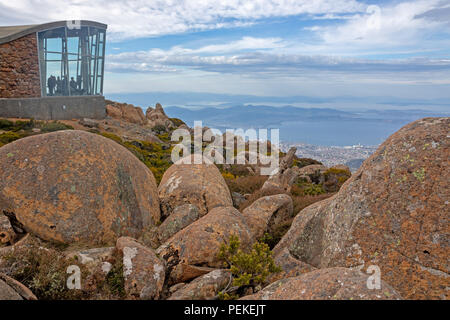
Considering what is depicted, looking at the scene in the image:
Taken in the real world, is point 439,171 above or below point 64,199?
above

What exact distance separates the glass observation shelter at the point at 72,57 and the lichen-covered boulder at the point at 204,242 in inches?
1317

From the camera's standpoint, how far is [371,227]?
5672mm

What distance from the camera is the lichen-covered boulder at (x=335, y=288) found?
3.84 m

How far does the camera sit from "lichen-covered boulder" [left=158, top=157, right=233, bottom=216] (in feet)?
33.4

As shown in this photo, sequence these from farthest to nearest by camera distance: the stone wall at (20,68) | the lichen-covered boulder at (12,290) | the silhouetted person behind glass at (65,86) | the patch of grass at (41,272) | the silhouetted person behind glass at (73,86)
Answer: the silhouetted person behind glass at (73,86), the silhouetted person behind glass at (65,86), the stone wall at (20,68), the patch of grass at (41,272), the lichen-covered boulder at (12,290)

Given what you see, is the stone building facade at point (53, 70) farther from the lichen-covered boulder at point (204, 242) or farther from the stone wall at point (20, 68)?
the lichen-covered boulder at point (204, 242)

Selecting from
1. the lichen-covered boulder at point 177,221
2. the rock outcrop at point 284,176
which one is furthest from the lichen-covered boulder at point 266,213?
the rock outcrop at point 284,176

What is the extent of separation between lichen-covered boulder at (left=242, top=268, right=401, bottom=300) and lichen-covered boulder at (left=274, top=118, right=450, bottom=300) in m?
1.49

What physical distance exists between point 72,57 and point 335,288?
38.7 metres

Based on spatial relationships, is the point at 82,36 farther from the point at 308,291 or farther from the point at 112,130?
the point at 308,291

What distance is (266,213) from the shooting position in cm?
928

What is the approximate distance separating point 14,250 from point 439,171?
6930mm
